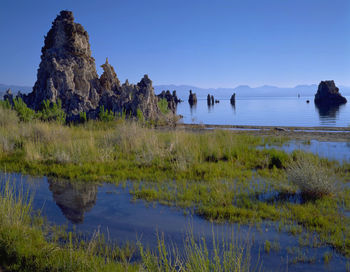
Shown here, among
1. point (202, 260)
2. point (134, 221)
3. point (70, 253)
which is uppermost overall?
point (202, 260)

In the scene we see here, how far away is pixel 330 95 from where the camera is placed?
85.1 meters

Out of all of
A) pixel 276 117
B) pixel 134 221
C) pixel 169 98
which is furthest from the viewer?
pixel 169 98

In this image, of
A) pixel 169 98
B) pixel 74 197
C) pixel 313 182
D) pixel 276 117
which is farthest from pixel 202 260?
pixel 169 98

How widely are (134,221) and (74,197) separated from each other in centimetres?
219

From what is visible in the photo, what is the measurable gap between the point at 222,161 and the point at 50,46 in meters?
23.1

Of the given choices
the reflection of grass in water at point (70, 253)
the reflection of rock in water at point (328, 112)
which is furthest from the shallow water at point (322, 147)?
the reflection of rock in water at point (328, 112)

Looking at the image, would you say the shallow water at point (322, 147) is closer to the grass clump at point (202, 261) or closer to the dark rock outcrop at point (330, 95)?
the grass clump at point (202, 261)

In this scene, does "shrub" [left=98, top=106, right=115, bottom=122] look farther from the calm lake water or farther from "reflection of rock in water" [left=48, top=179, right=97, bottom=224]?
"reflection of rock in water" [left=48, top=179, right=97, bottom=224]

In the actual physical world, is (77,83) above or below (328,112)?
above

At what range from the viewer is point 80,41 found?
86.0ft

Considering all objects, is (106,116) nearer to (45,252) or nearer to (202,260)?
(45,252)

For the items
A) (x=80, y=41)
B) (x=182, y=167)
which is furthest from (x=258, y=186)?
(x=80, y=41)

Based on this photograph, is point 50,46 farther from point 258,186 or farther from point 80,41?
point 258,186

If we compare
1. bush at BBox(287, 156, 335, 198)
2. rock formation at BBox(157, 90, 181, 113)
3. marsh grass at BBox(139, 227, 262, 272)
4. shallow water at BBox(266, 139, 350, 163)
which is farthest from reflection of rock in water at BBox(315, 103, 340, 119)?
marsh grass at BBox(139, 227, 262, 272)
